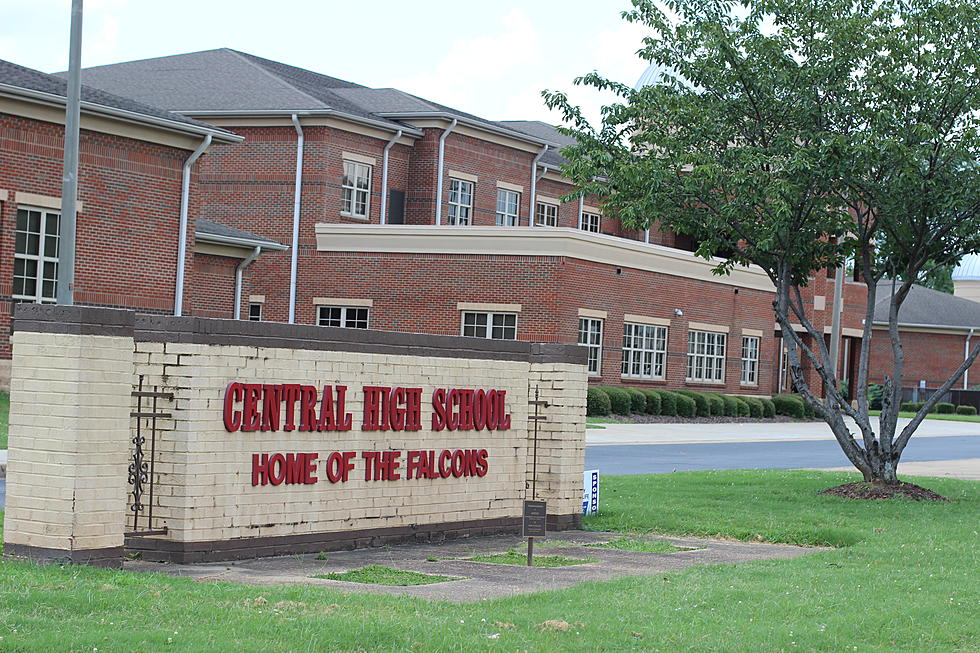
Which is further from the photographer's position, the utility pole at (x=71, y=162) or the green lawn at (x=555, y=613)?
the utility pole at (x=71, y=162)

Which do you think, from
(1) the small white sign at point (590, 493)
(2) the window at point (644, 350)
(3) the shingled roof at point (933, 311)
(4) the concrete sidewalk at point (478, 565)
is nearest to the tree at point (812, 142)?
(1) the small white sign at point (590, 493)

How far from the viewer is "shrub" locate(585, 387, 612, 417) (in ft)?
133

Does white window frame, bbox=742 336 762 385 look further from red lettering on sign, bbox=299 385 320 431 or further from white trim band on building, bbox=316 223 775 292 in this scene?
red lettering on sign, bbox=299 385 320 431

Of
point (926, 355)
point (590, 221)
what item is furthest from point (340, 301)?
point (926, 355)

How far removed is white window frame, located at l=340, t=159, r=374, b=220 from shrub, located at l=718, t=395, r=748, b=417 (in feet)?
46.8

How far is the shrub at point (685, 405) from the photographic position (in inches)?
1742

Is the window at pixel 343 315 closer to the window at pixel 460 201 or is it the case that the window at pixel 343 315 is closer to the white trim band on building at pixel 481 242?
the white trim band on building at pixel 481 242

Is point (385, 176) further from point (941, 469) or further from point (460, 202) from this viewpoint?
point (941, 469)

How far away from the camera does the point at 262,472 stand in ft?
37.2

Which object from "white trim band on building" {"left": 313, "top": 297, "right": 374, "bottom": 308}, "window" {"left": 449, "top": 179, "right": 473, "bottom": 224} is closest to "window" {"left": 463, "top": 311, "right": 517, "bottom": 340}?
"white trim band on building" {"left": 313, "top": 297, "right": 374, "bottom": 308}

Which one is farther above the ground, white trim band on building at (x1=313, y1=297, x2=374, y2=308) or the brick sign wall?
white trim band on building at (x1=313, y1=297, x2=374, y2=308)

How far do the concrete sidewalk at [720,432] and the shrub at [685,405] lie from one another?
1.09m

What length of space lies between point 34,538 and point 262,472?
207cm

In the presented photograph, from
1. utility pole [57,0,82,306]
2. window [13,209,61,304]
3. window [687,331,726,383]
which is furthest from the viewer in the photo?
window [687,331,726,383]
